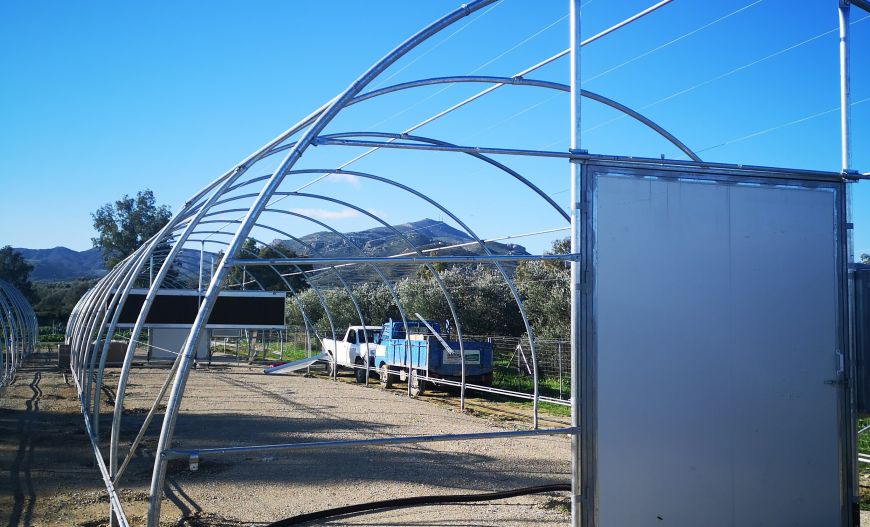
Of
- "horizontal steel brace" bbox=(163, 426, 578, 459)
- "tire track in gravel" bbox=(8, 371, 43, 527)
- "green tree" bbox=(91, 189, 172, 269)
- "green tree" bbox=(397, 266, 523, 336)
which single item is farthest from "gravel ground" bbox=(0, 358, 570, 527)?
"green tree" bbox=(91, 189, 172, 269)

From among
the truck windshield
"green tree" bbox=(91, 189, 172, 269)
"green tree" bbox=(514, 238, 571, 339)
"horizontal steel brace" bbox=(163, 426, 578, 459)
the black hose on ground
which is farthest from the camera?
"green tree" bbox=(91, 189, 172, 269)

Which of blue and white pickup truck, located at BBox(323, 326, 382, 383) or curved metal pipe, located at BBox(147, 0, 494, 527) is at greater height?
curved metal pipe, located at BBox(147, 0, 494, 527)

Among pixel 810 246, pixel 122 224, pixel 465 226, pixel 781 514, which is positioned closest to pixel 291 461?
pixel 465 226

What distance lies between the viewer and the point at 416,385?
17641 mm

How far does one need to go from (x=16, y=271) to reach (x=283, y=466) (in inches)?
2354

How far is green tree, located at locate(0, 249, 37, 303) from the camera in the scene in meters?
58.0

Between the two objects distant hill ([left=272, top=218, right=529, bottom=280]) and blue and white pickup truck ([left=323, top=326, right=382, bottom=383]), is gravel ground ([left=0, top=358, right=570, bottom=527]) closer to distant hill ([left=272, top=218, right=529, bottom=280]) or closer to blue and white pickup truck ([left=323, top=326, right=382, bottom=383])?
distant hill ([left=272, top=218, right=529, bottom=280])

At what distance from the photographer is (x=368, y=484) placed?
812cm

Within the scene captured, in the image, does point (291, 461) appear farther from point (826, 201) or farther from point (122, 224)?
point (122, 224)

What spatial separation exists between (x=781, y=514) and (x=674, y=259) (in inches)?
78.2

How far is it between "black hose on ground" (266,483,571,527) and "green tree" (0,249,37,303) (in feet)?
197

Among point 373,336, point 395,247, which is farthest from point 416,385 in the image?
point 395,247

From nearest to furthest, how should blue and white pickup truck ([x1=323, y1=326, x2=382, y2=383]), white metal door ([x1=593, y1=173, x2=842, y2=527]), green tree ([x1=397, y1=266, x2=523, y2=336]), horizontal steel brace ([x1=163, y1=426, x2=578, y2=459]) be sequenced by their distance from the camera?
horizontal steel brace ([x1=163, y1=426, x2=578, y2=459])
white metal door ([x1=593, y1=173, x2=842, y2=527])
blue and white pickup truck ([x1=323, y1=326, x2=382, y2=383])
green tree ([x1=397, y1=266, x2=523, y2=336])

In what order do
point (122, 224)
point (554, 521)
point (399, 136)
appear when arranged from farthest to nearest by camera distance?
point (122, 224) < point (399, 136) < point (554, 521)
